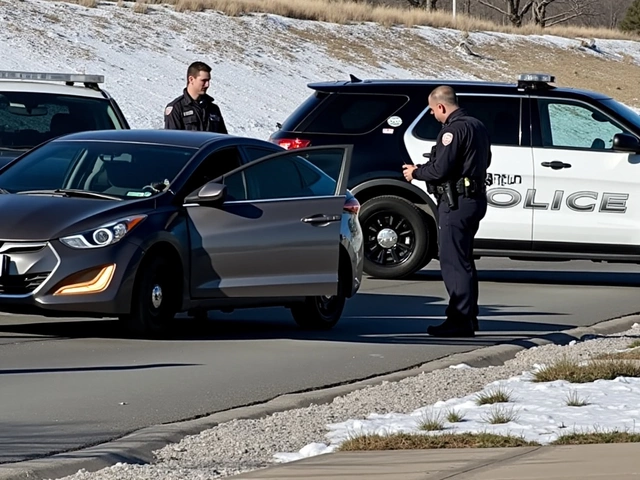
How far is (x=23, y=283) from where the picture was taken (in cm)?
1040

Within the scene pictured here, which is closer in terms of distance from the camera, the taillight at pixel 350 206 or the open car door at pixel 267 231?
the open car door at pixel 267 231

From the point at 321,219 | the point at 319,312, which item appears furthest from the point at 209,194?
the point at 319,312

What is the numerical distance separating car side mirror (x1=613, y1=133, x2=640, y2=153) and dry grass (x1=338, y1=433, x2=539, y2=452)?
914cm

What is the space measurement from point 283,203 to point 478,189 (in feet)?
4.84

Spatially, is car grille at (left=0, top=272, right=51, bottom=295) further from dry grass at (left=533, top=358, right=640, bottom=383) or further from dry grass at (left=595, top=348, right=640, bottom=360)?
dry grass at (left=595, top=348, right=640, bottom=360)

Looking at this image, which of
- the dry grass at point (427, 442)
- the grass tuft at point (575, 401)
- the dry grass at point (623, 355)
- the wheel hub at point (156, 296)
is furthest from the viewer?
the wheel hub at point (156, 296)

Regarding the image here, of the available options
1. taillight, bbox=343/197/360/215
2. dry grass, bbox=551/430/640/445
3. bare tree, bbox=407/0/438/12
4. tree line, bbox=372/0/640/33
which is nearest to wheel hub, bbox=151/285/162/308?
taillight, bbox=343/197/360/215

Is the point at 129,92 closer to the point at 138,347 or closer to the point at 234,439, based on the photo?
the point at 138,347

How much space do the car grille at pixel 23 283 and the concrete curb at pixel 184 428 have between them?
229 cm

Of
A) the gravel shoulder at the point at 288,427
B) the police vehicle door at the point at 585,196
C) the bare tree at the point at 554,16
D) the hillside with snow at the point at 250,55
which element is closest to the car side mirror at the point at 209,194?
the gravel shoulder at the point at 288,427

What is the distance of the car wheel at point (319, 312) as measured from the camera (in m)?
12.2

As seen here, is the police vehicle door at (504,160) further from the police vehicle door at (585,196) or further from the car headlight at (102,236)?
the car headlight at (102,236)

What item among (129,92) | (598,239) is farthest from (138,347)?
→ (129,92)

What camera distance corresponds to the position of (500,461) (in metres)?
6.48
